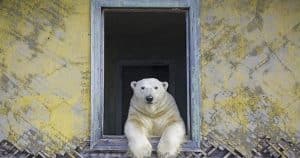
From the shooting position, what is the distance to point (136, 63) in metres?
8.44

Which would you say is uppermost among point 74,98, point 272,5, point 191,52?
point 272,5

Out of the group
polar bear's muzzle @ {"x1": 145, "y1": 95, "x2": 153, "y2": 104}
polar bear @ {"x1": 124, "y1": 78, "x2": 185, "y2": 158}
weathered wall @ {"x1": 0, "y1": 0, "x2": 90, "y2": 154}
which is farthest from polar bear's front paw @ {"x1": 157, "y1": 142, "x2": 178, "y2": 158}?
weathered wall @ {"x1": 0, "y1": 0, "x2": 90, "y2": 154}

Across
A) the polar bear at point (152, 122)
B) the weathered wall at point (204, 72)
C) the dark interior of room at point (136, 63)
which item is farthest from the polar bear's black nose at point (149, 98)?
the dark interior of room at point (136, 63)

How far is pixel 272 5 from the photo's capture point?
18.5 feet

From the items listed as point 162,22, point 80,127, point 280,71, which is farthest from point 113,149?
point 162,22

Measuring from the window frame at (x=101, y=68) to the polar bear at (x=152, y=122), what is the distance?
0.12 m

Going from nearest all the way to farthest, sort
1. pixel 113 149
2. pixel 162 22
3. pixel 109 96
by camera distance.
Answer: pixel 113 149 → pixel 162 22 → pixel 109 96

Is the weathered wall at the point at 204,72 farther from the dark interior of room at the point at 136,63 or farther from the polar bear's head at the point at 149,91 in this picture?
the dark interior of room at the point at 136,63

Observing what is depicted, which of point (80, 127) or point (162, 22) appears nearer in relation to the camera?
point (80, 127)

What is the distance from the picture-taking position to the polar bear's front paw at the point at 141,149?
5129mm

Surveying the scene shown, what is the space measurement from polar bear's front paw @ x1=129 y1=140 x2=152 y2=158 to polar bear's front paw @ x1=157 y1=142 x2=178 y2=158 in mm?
89

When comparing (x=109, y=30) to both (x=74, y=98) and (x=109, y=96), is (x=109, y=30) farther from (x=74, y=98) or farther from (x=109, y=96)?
(x=74, y=98)

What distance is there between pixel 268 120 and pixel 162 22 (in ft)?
8.08

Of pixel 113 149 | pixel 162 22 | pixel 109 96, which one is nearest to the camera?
pixel 113 149
